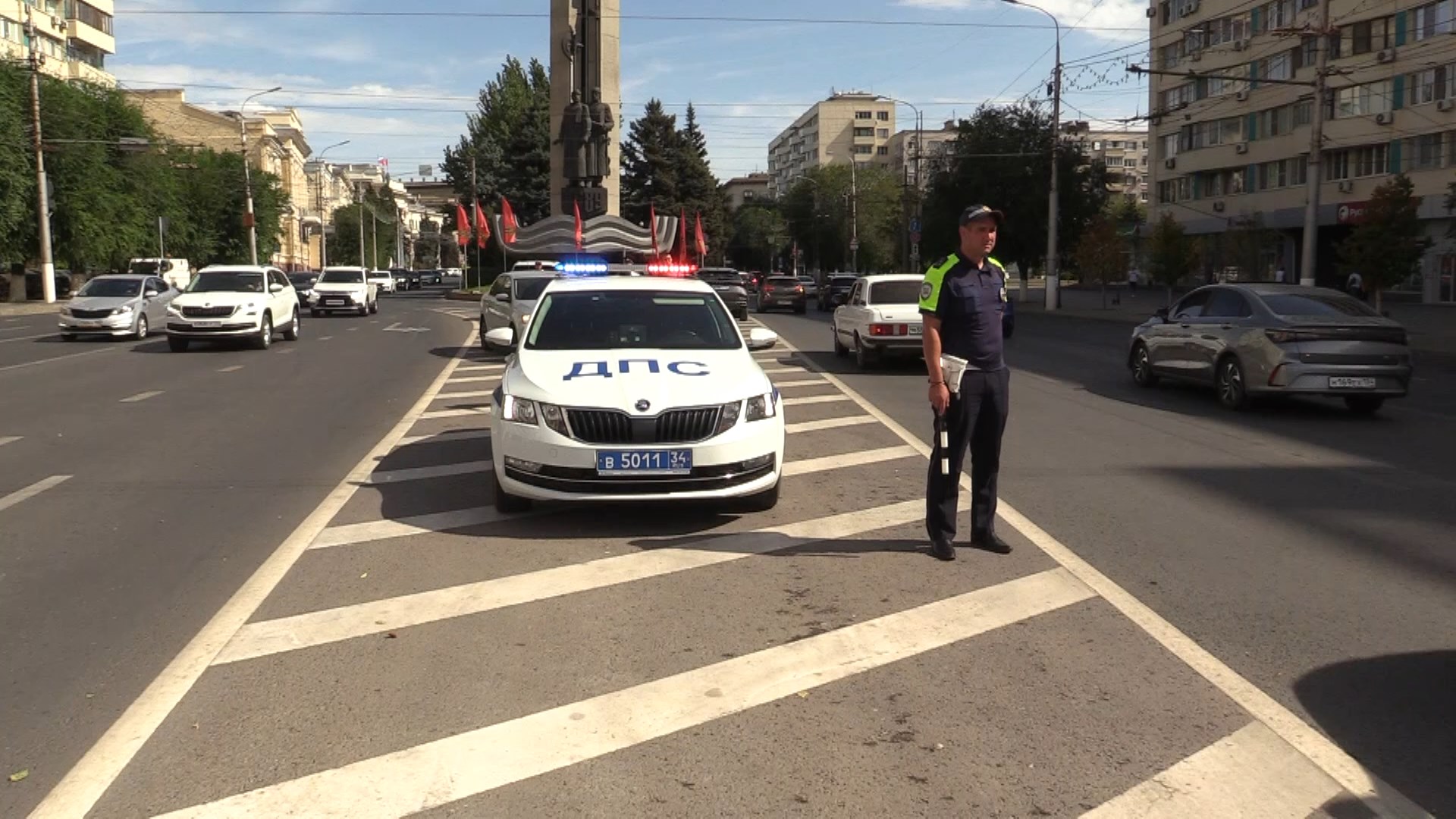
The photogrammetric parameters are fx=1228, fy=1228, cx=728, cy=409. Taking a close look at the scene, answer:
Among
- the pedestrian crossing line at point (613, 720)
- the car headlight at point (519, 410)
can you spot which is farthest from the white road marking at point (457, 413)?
the pedestrian crossing line at point (613, 720)

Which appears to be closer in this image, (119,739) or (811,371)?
(119,739)

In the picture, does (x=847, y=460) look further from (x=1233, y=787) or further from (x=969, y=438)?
(x=1233, y=787)

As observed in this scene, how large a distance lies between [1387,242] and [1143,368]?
17.4 m

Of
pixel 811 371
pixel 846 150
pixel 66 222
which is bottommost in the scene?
pixel 811 371

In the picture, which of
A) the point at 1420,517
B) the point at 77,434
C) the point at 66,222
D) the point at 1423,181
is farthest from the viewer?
the point at 66,222

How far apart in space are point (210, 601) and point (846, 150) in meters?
152

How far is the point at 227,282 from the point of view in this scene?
80.7 ft

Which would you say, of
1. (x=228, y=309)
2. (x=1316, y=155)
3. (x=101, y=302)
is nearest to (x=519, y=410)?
(x=228, y=309)

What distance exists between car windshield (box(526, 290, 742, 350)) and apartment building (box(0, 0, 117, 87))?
61.9 metres

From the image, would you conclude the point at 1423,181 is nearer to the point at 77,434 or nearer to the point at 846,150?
the point at 77,434

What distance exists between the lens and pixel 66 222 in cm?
5225

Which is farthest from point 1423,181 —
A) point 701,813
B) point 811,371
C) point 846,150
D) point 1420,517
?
point 846,150

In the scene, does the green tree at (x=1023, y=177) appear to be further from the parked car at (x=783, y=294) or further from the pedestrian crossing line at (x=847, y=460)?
the pedestrian crossing line at (x=847, y=460)

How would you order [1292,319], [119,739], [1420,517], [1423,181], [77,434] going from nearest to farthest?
1. [119,739]
2. [1420,517]
3. [77,434]
4. [1292,319]
5. [1423,181]
